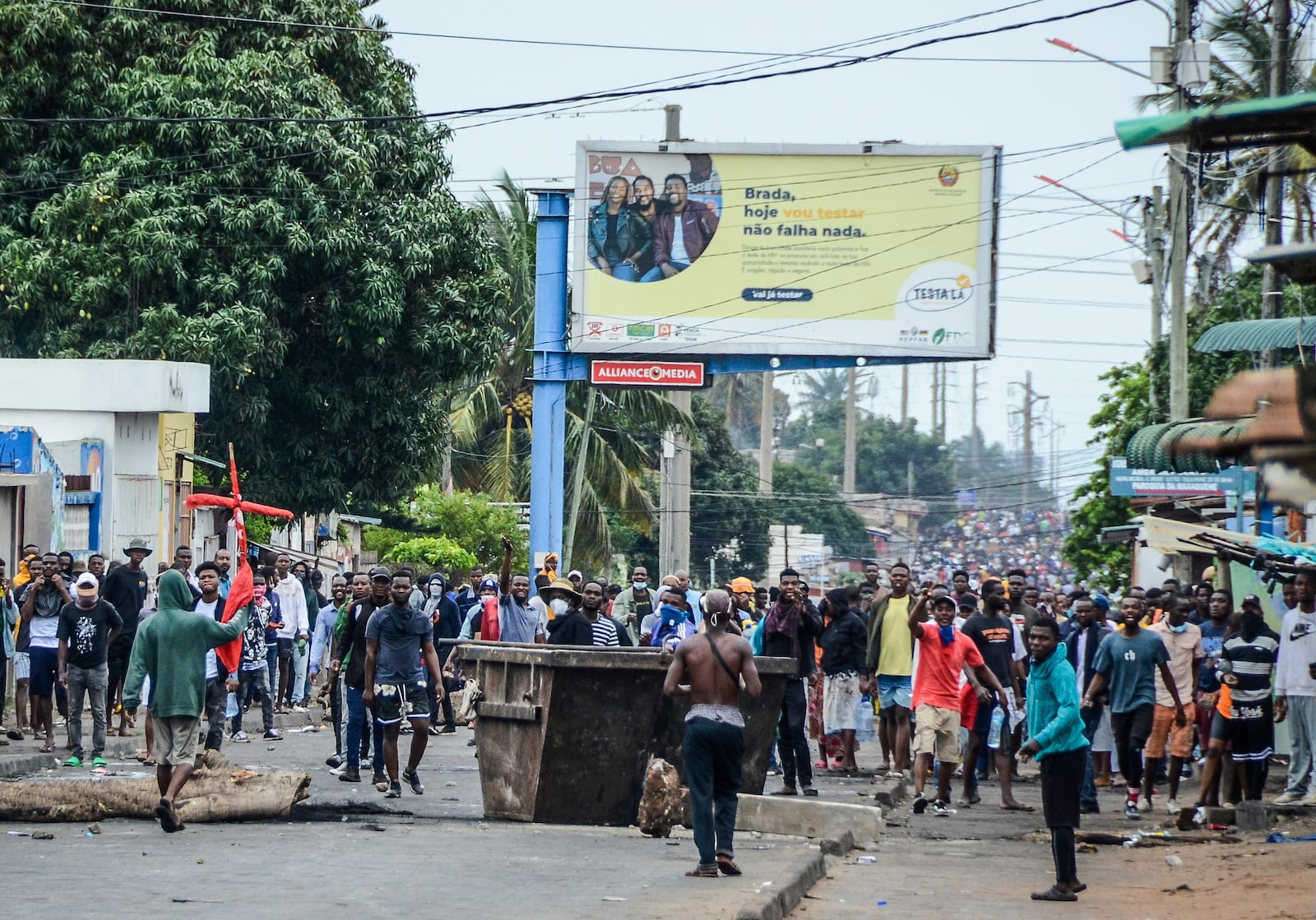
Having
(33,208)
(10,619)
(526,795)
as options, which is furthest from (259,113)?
(526,795)

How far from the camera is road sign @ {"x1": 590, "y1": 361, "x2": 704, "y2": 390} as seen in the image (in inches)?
1254

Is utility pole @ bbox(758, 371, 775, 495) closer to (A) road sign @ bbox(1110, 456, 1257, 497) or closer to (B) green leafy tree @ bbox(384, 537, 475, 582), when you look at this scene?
(B) green leafy tree @ bbox(384, 537, 475, 582)

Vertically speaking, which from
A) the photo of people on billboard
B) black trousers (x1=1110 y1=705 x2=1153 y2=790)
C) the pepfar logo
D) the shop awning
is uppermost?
the photo of people on billboard

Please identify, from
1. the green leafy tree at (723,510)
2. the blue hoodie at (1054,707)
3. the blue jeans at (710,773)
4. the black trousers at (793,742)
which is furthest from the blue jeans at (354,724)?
the green leafy tree at (723,510)

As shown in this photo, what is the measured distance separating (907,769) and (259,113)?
55.3ft

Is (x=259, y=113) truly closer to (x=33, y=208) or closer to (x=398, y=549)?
(x=33, y=208)

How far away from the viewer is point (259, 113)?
29094 mm

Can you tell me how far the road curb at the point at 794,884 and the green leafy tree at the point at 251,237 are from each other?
1744cm

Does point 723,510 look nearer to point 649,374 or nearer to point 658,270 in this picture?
point 649,374

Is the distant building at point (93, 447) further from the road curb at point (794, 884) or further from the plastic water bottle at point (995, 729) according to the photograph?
the road curb at point (794, 884)

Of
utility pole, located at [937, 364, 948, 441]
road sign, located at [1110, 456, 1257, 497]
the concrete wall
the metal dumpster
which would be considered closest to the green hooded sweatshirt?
the metal dumpster

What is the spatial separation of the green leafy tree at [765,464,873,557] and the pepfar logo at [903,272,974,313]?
123ft

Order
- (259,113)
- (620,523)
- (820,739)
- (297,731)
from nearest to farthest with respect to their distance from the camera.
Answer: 1. (820,739)
2. (297,731)
3. (259,113)
4. (620,523)

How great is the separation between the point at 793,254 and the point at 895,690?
54.0ft
